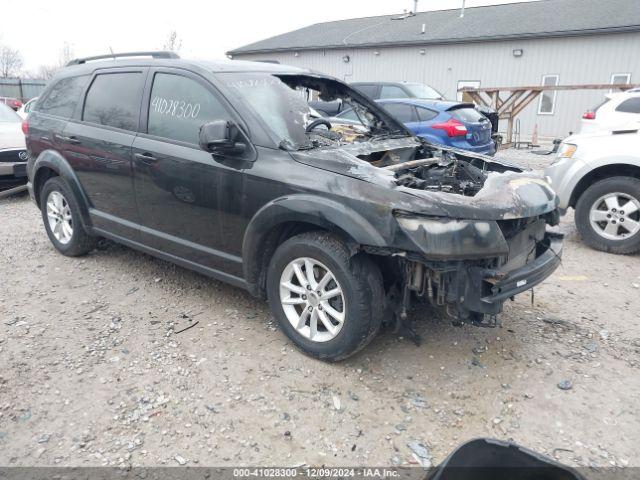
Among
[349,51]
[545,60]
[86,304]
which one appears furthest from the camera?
[349,51]

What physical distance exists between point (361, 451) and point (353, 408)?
332 millimetres

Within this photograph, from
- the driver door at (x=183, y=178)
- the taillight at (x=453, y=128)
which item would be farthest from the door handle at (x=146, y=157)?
the taillight at (x=453, y=128)

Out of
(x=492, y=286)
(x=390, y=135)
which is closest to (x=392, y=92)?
(x=390, y=135)

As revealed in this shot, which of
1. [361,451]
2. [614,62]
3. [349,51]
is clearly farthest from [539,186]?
[349,51]

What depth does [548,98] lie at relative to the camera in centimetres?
1900

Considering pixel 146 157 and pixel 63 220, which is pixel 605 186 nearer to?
pixel 146 157

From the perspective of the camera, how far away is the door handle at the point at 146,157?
3.81 m

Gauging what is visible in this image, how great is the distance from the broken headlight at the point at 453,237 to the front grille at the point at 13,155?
23.5 feet

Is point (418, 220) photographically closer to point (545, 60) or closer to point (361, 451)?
point (361, 451)

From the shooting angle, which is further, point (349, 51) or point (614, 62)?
point (349, 51)

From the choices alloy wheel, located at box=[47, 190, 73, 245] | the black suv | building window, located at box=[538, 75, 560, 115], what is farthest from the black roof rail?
building window, located at box=[538, 75, 560, 115]

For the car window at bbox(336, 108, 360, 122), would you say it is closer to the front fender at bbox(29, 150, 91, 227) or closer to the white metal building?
the front fender at bbox(29, 150, 91, 227)

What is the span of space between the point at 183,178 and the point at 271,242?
2.78 ft

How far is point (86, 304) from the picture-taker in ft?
13.4
